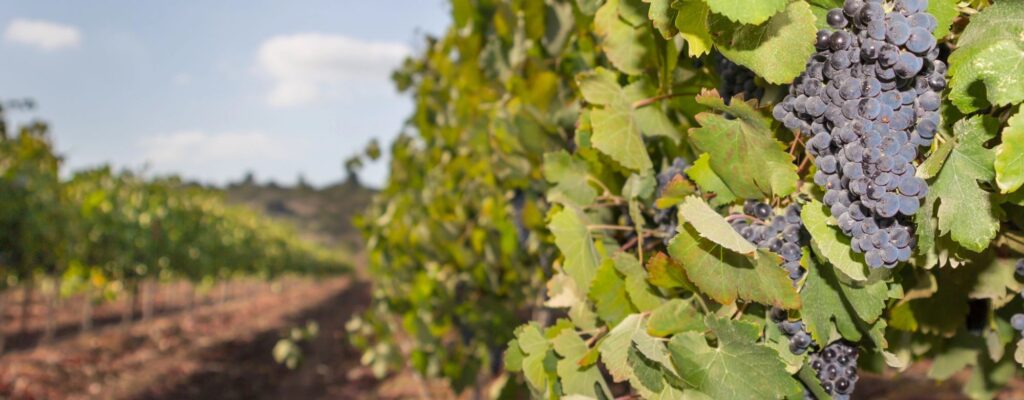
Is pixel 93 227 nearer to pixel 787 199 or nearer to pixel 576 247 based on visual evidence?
pixel 576 247

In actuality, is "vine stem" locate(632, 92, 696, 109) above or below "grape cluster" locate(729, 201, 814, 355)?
above

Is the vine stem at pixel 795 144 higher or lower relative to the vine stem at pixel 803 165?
higher

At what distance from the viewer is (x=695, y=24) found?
1241 mm

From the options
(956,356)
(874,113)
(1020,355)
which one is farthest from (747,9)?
(956,356)

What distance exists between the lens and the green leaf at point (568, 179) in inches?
81.4

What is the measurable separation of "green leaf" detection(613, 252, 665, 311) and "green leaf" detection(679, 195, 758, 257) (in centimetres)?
37

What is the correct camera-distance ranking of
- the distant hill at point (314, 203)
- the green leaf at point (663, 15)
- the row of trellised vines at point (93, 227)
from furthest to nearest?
1. the distant hill at point (314, 203)
2. the row of trellised vines at point (93, 227)
3. the green leaf at point (663, 15)

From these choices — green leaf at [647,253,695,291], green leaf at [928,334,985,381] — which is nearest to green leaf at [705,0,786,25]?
green leaf at [647,253,695,291]

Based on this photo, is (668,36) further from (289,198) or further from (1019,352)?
(289,198)

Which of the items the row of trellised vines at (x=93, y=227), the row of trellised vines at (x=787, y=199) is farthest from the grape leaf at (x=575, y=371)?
the row of trellised vines at (x=93, y=227)

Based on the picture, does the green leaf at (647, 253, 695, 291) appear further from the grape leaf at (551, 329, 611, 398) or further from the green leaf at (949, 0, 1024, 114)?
the green leaf at (949, 0, 1024, 114)

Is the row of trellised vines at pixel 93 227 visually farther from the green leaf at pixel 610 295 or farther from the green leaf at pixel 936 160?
the green leaf at pixel 936 160

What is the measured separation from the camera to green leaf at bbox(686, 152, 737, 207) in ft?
4.73

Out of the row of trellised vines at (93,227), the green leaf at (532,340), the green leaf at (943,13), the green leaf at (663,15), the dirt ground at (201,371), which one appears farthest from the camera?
the row of trellised vines at (93,227)
